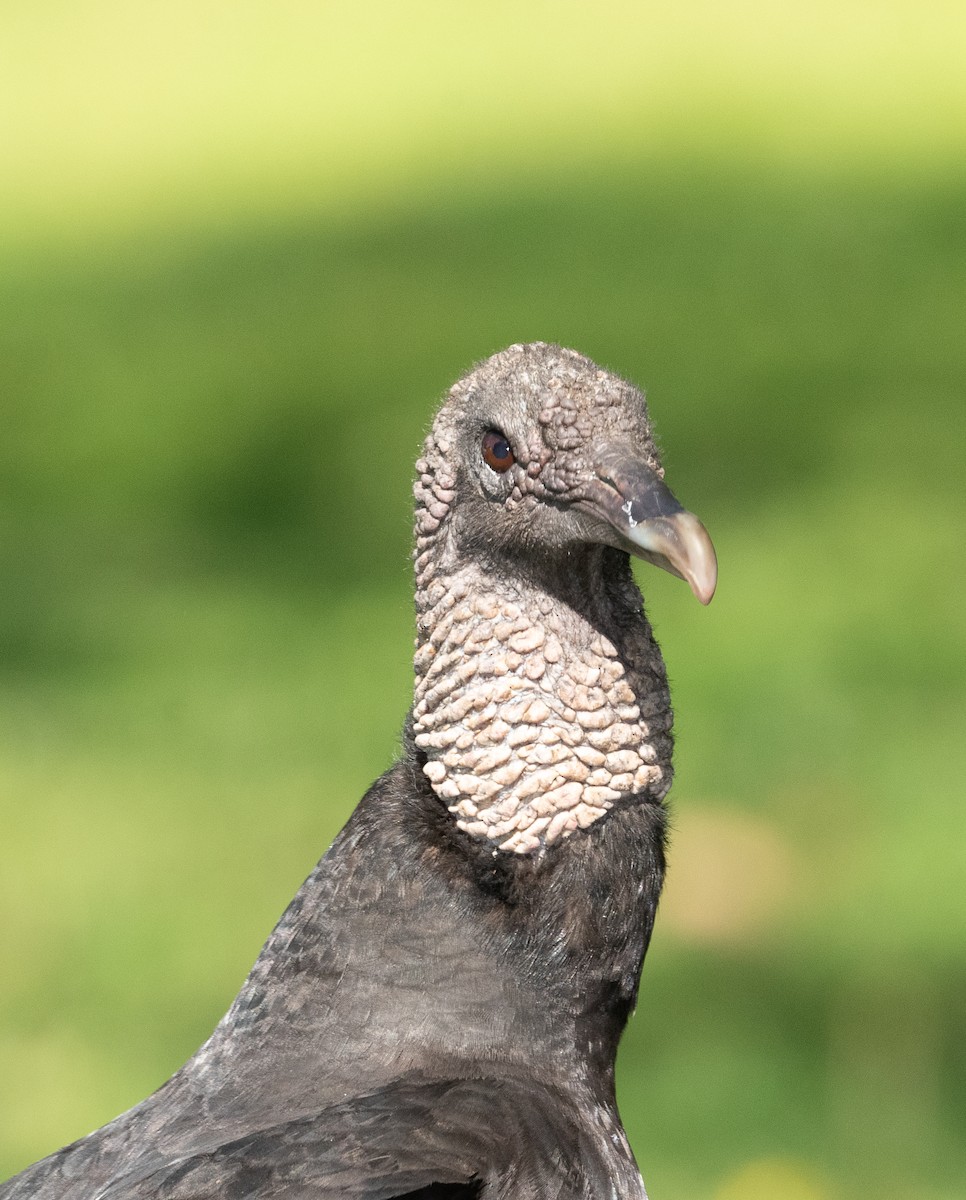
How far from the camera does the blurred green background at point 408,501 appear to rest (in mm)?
6059

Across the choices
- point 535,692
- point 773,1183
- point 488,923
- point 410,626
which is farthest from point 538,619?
point 410,626

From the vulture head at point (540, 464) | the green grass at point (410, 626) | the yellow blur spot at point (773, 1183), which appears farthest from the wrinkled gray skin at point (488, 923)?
the green grass at point (410, 626)

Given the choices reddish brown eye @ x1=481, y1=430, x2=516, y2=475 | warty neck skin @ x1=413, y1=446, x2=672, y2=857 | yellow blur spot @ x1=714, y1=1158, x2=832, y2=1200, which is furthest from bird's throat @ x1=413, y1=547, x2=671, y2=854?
yellow blur spot @ x1=714, y1=1158, x2=832, y2=1200

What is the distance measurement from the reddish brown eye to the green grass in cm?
267

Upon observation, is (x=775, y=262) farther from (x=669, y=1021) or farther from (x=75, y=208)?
(x=669, y=1021)

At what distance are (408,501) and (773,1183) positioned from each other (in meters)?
3.94

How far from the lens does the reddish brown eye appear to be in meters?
3.45

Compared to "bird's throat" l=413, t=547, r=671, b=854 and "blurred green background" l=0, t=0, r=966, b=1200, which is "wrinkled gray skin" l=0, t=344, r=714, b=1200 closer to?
"bird's throat" l=413, t=547, r=671, b=854

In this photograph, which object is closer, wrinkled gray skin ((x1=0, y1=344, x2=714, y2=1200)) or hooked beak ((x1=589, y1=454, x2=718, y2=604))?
hooked beak ((x1=589, y1=454, x2=718, y2=604))

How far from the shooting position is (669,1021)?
603 cm

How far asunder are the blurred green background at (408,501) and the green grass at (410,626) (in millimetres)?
20

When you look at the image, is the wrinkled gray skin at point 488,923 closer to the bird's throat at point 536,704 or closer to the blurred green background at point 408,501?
the bird's throat at point 536,704

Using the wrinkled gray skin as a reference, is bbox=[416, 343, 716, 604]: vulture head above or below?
above

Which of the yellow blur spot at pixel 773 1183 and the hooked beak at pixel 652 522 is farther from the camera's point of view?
the yellow blur spot at pixel 773 1183
